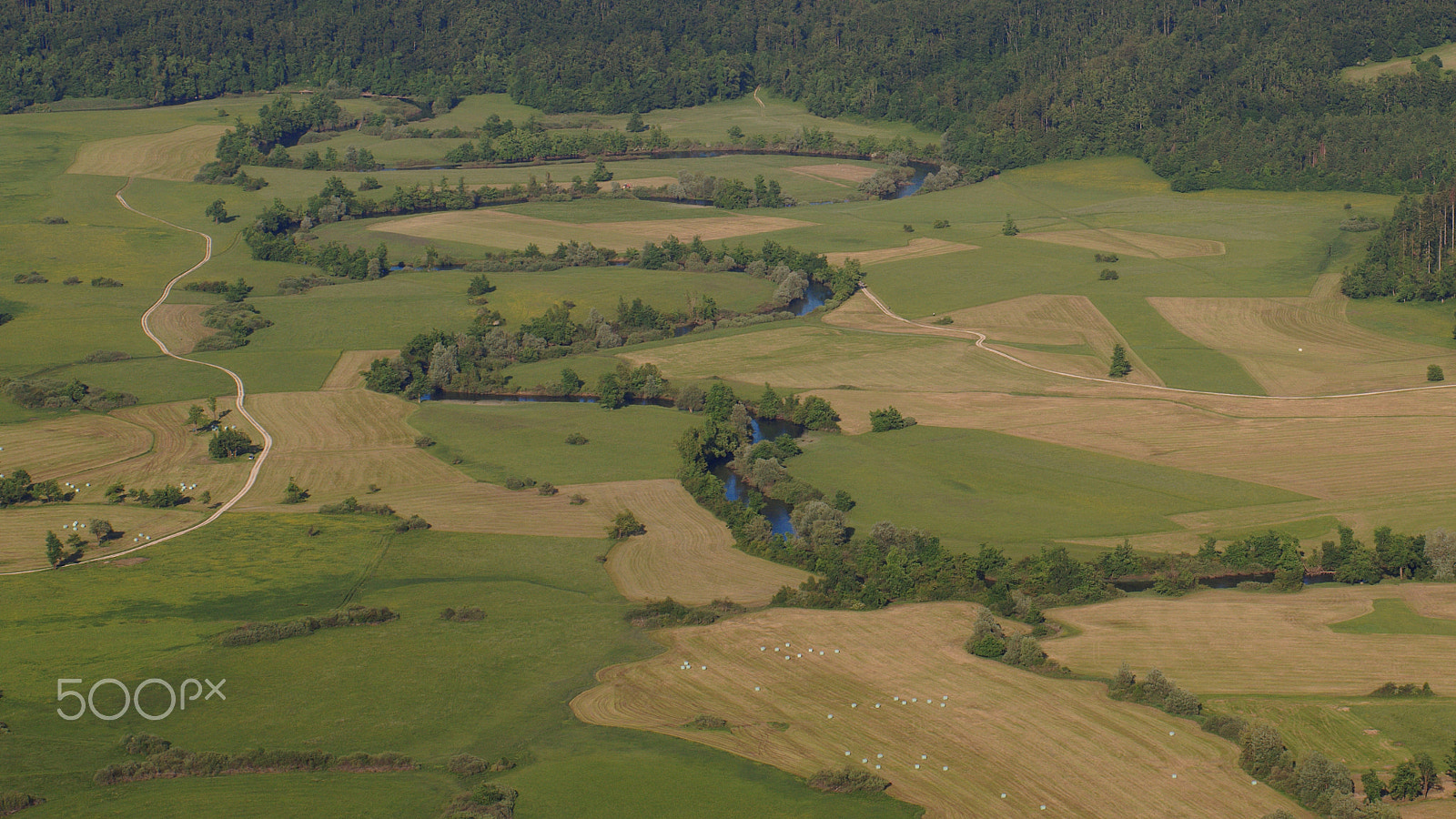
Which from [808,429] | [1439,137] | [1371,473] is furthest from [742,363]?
[1439,137]

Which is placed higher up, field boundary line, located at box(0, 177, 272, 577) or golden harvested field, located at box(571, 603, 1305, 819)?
field boundary line, located at box(0, 177, 272, 577)

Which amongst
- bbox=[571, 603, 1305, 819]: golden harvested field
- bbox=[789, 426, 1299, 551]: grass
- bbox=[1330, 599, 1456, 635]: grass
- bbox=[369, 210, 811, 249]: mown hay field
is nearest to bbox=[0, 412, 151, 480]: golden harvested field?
bbox=[789, 426, 1299, 551]: grass

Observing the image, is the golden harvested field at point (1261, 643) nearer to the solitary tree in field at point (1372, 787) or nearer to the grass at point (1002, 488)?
the solitary tree in field at point (1372, 787)

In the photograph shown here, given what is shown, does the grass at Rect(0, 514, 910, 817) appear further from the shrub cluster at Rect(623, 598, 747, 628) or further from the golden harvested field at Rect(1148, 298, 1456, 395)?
the golden harvested field at Rect(1148, 298, 1456, 395)

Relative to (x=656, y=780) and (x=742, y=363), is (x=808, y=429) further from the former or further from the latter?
(x=656, y=780)

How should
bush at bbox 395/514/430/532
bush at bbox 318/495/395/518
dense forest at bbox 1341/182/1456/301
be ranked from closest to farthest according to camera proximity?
bush at bbox 395/514/430/532 < bush at bbox 318/495/395/518 < dense forest at bbox 1341/182/1456/301

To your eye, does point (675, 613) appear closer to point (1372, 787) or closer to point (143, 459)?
point (1372, 787)
